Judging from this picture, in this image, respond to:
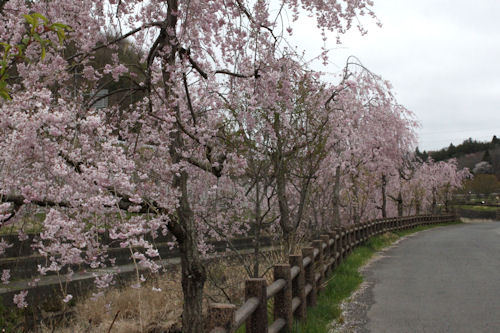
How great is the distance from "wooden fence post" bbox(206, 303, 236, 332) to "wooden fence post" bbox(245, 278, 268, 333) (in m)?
1.03

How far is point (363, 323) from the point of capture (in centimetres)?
652

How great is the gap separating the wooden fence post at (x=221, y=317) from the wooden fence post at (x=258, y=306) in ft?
3.38

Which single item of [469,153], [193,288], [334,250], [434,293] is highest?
[469,153]

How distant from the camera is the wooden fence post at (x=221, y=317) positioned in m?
3.46

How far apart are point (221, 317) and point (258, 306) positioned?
3.65ft

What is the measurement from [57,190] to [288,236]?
21.7 ft

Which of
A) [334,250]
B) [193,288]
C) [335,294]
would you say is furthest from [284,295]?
[334,250]

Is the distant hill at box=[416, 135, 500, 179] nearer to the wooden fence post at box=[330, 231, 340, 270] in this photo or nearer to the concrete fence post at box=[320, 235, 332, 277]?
the wooden fence post at box=[330, 231, 340, 270]

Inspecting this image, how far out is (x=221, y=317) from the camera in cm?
346

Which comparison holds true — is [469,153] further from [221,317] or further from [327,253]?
[221,317]

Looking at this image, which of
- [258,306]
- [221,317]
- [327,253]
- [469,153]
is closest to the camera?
[221,317]

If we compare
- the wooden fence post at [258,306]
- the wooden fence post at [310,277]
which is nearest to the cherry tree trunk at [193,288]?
the wooden fence post at [258,306]

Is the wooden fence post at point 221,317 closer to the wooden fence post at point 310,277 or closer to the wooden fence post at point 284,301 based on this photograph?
the wooden fence post at point 284,301

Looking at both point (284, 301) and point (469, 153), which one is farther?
point (469, 153)
